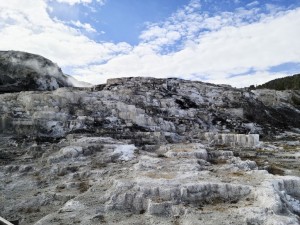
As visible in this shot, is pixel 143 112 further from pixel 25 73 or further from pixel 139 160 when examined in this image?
pixel 25 73

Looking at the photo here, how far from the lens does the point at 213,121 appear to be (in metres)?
59.6

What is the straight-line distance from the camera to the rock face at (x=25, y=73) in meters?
63.8

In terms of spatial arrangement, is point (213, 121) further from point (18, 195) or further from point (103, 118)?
point (18, 195)

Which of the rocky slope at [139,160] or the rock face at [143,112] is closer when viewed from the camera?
the rocky slope at [139,160]

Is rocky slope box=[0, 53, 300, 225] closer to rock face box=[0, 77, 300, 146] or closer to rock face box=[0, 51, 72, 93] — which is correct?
rock face box=[0, 77, 300, 146]

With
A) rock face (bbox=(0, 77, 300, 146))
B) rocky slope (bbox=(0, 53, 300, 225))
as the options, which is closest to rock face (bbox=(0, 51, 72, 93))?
rocky slope (bbox=(0, 53, 300, 225))

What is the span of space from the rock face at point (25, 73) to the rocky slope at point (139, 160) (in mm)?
544

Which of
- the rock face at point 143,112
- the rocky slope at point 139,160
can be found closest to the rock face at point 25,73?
the rocky slope at point 139,160

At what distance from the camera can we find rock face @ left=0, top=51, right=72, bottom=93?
63844 millimetres

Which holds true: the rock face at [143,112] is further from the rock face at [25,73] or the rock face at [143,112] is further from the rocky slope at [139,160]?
the rock face at [25,73]

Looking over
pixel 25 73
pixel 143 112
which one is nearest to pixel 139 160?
pixel 143 112

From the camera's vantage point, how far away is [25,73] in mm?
66375

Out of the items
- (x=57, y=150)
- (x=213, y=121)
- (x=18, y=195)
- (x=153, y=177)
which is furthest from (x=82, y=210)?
(x=213, y=121)

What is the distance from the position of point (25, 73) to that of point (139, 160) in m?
43.2
